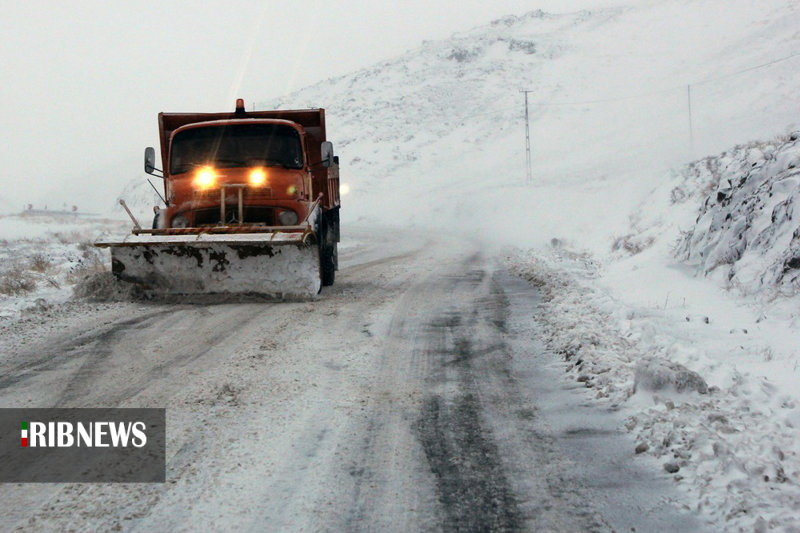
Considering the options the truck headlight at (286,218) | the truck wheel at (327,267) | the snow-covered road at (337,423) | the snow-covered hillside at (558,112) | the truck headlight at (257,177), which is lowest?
the snow-covered road at (337,423)

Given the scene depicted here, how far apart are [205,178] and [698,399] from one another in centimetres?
720

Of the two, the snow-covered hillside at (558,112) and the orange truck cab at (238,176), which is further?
the snow-covered hillside at (558,112)

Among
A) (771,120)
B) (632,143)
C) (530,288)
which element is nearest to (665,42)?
(632,143)

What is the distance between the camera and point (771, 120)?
135 ft

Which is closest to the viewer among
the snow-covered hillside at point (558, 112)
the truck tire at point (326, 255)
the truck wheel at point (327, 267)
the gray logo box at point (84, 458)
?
the gray logo box at point (84, 458)

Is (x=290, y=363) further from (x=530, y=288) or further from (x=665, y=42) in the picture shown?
(x=665, y=42)

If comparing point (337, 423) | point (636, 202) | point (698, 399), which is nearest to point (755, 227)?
point (698, 399)

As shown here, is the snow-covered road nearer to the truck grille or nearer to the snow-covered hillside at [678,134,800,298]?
the truck grille

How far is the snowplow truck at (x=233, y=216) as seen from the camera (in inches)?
323

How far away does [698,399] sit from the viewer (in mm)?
3787

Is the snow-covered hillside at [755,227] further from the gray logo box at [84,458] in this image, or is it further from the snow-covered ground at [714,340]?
the gray logo box at [84,458]

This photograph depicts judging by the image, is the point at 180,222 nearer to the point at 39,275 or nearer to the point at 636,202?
the point at 39,275

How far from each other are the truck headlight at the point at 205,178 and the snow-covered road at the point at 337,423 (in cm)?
233

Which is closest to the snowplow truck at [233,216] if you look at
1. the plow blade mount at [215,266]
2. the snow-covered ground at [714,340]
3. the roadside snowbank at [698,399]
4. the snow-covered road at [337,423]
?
the plow blade mount at [215,266]
